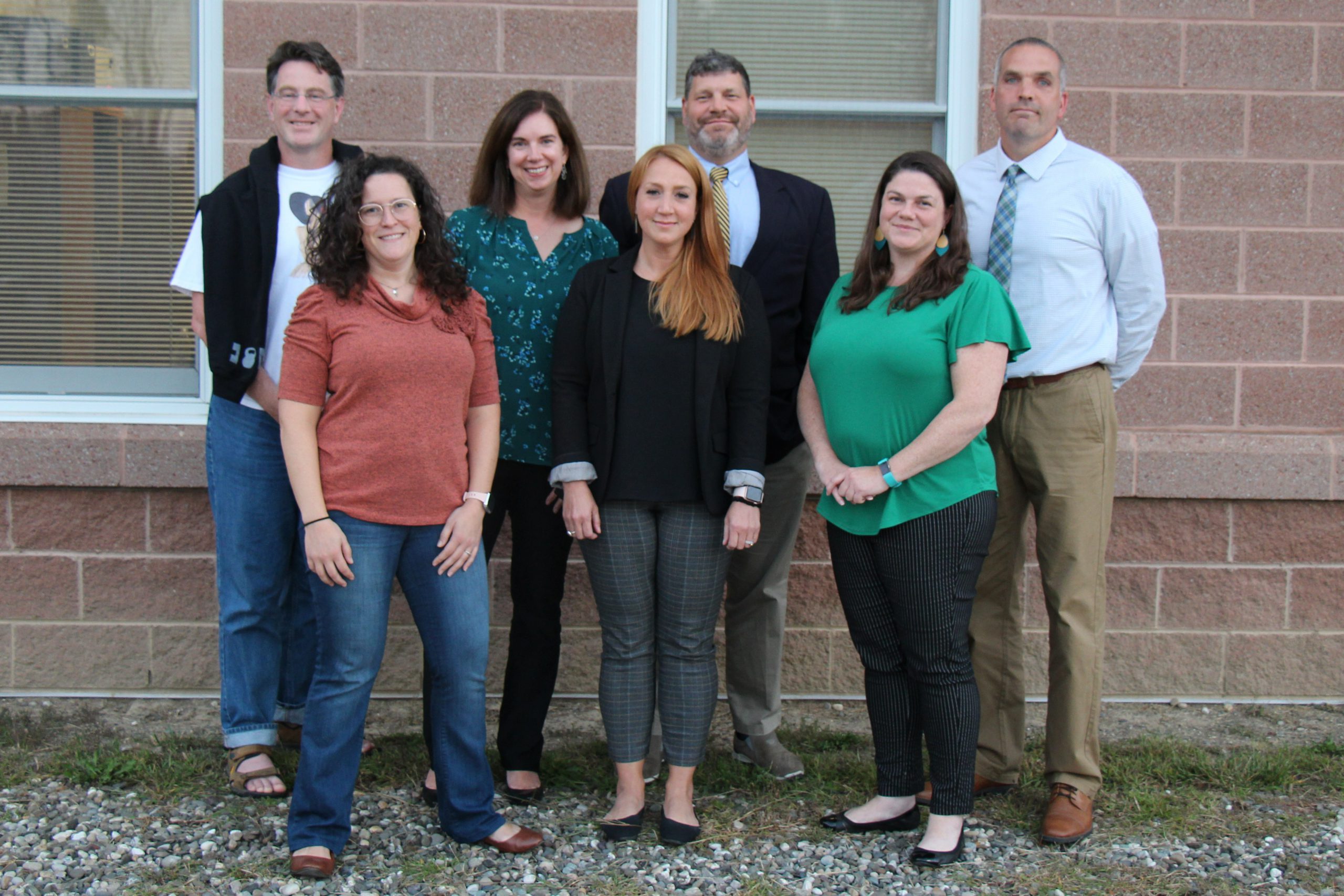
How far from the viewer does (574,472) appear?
8.94 feet

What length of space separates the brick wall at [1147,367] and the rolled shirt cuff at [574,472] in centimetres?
121

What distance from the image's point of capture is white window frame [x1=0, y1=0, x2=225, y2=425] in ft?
12.6

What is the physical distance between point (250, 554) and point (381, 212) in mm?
1103

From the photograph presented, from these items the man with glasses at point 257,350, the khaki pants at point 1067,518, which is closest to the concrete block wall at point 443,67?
the man with glasses at point 257,350

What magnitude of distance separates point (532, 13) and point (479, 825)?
8.45ft

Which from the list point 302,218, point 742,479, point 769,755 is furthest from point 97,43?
point 769,755

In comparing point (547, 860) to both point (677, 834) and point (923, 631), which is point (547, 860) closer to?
point (677, 834)

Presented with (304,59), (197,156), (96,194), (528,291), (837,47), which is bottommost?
(528,291)

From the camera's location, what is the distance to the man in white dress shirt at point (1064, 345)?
2.94m

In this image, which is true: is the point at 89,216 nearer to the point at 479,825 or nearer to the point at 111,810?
the point at 111,810


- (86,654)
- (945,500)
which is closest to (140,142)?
(86,654)

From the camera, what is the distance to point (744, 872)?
8.99 ft

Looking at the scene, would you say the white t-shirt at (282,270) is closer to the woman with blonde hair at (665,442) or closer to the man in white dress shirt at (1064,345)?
the woman with blonde hair at (665,442)

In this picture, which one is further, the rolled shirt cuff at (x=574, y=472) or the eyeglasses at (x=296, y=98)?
the eyeglasses at (x=296, y=98)
